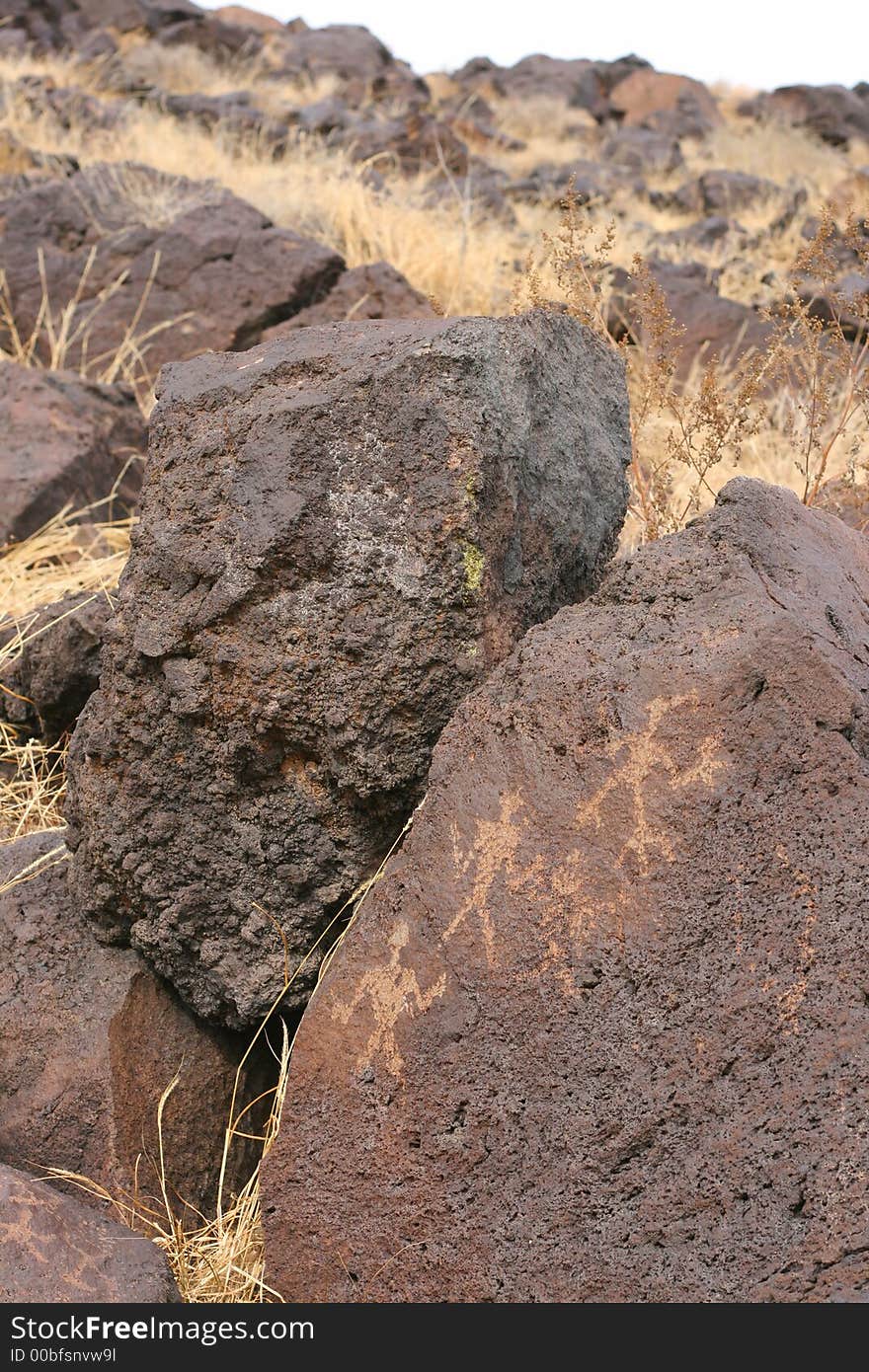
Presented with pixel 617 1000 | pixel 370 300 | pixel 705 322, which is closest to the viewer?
pixel 617 1000

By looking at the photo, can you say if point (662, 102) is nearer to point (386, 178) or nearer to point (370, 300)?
point (386, 178)

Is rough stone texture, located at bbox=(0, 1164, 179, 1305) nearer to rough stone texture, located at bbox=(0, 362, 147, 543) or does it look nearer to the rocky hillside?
the rocky hillside

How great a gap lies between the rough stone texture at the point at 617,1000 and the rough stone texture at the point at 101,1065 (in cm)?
41

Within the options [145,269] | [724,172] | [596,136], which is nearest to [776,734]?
[145,269]

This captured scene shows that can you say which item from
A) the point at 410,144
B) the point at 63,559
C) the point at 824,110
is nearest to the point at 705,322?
the point at 63,559

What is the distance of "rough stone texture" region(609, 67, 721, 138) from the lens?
18.1 m

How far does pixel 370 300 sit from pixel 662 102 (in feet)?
54.2

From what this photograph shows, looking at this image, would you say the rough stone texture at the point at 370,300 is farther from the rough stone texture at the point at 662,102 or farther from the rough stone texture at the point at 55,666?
the rough stone texture at the point at 662,102

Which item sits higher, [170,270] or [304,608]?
[304,608]

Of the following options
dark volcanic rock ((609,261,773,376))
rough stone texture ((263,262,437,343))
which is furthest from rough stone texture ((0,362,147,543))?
dark volcanic rock ((609,261,773,376))

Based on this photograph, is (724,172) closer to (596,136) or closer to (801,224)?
(801,224)

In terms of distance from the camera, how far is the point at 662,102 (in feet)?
66.2

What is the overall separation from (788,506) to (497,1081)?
98 cm

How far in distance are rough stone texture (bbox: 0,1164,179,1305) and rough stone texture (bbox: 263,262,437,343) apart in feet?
14.0
